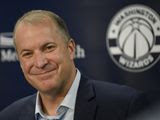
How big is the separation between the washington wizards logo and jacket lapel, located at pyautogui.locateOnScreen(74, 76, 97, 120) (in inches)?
34.4

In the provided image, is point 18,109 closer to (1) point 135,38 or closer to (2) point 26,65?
(2) point 26,65

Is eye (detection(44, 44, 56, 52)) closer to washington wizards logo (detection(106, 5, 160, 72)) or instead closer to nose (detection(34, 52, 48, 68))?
nose (detection(34, 52, 48, 68))

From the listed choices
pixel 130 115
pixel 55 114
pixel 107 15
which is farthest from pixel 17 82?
pixel 130 115

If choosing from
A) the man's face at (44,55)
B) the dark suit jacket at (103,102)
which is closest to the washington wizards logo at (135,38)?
the dark suit jacket at (103,102)

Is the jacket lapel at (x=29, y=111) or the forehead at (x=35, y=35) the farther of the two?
the jacket lapel at (x=29, y=111)

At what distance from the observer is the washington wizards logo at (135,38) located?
Result: 103 inches

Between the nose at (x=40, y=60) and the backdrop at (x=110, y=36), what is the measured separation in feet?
3.47

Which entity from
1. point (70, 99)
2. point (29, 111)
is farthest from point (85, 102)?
point (29, 111)

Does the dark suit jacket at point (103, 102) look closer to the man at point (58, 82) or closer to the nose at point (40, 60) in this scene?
the man at point (58, 82)

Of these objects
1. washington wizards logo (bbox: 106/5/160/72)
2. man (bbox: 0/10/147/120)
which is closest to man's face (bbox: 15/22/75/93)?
man (bbox: 0/10/147/120)

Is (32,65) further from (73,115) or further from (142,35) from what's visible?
(142,35)

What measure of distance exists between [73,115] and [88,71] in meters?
1.02

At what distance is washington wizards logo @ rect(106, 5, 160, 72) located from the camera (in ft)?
8.55

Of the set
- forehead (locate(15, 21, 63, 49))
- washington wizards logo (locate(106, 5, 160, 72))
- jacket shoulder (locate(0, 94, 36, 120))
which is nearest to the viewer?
forehead (locate(15, 21, 63, 49))
